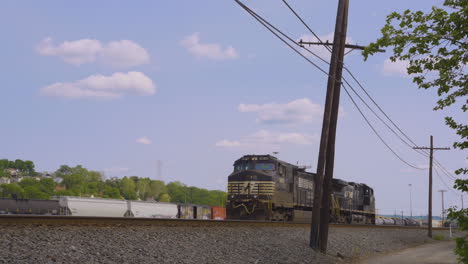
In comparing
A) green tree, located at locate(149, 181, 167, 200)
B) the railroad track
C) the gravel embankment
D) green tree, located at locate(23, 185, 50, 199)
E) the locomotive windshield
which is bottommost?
the gravel embankment

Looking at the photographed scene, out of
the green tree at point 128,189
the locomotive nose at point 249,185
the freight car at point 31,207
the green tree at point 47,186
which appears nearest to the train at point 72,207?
the freight car at point 31,207

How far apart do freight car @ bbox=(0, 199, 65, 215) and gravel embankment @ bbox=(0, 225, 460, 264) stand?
21497 mm

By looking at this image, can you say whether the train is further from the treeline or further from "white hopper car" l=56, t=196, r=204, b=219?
the treeline

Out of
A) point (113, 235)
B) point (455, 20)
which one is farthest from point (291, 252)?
point (455, 20)

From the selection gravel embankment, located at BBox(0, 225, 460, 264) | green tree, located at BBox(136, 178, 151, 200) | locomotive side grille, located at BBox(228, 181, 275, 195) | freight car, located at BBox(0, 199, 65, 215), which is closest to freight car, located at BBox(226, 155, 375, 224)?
locomotive side grille, located at BBox(228, 181, 275, 195)

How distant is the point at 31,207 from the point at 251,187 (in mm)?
18608

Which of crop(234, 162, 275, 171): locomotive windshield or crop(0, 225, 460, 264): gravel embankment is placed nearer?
crop(0, 225, 460, 264): gravel embankment

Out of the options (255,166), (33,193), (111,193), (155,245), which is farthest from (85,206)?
(111,193)

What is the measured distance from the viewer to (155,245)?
14.8m

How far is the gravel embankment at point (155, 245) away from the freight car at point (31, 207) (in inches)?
846

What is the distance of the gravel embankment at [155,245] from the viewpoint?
12034 mm

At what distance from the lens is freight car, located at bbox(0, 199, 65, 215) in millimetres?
38000

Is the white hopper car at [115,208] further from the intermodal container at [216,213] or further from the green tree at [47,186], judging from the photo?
the green tree at [47,186]

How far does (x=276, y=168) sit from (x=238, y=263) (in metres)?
15.9
